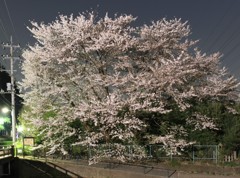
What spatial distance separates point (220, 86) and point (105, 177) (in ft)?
36.3

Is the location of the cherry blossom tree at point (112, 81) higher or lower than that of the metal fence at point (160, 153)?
higher

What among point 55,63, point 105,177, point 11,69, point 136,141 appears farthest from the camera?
point 11,69

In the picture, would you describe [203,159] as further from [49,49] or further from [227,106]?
[49,49]

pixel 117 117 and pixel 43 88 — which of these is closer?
pixel 117 117

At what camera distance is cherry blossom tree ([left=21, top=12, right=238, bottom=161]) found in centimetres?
2762

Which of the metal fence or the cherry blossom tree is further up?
the cherry blossom tree

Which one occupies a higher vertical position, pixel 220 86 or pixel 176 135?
pixel 220 86

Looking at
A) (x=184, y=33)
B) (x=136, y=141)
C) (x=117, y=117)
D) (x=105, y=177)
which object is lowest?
(x=105, y=177)

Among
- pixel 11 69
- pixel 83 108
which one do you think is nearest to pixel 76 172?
pixel 83 108

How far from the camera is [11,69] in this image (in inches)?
1534

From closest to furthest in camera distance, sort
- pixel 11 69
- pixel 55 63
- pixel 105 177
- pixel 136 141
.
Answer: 1. pixel 105 177
2. pixel 136 141
3. pixel 55 63
4. pixel 11 69

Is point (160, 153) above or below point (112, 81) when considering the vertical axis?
below

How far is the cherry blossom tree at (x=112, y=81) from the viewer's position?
90.6 feet

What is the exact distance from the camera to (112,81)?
93.0ft
